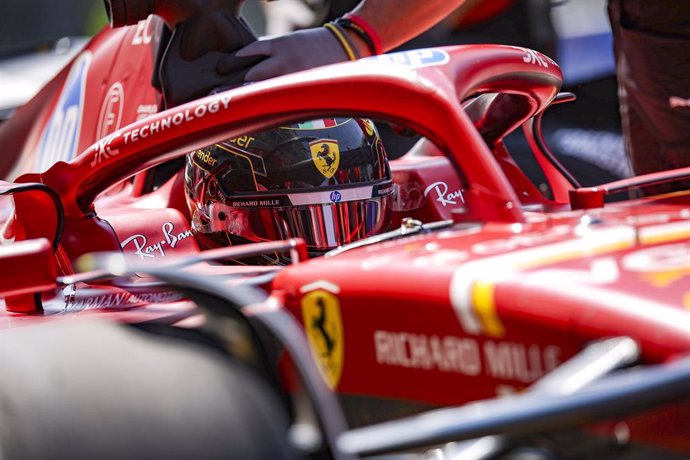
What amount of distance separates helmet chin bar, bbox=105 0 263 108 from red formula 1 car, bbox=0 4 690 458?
41cm

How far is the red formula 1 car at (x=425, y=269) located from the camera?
39.4 inches

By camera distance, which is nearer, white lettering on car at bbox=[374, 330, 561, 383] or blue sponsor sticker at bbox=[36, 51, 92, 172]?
white lettering on car at bbox=[374, 330, 561, 383]

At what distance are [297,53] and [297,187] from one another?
490mm

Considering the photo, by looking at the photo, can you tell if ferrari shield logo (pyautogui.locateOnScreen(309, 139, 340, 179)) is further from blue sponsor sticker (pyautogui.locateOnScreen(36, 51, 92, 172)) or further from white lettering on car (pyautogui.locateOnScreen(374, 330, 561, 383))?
blue sponsor sticker (pyautogui.locateOnScreen(36, 51, 92, 172))

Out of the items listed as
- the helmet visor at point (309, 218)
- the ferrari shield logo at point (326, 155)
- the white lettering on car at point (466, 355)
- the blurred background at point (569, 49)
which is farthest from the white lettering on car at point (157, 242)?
the blurred background at point (569, 49)

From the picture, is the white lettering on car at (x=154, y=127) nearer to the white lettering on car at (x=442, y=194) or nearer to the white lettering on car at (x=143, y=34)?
the white lettering on car at (x=442, y=194)

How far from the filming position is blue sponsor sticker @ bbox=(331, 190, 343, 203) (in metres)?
2.10

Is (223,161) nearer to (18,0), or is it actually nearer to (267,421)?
(267,421)

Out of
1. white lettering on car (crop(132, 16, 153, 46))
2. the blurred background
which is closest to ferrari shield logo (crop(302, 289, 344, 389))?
white lettering on car (crop(132, 16, 153, 46))

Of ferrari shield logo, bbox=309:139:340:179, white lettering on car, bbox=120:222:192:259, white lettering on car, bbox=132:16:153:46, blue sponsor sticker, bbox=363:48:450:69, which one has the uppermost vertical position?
white lettering on car, bbox=132:16:153:46

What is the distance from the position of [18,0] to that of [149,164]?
231 inches

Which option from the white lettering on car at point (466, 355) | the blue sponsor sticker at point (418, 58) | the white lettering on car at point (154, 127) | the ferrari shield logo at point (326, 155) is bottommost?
the white lettering on car at point (466, 355)

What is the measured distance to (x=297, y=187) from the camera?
210 centimetres

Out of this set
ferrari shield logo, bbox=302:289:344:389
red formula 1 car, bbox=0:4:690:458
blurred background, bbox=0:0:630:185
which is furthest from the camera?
blurred background, bbox=0:0:630:185
